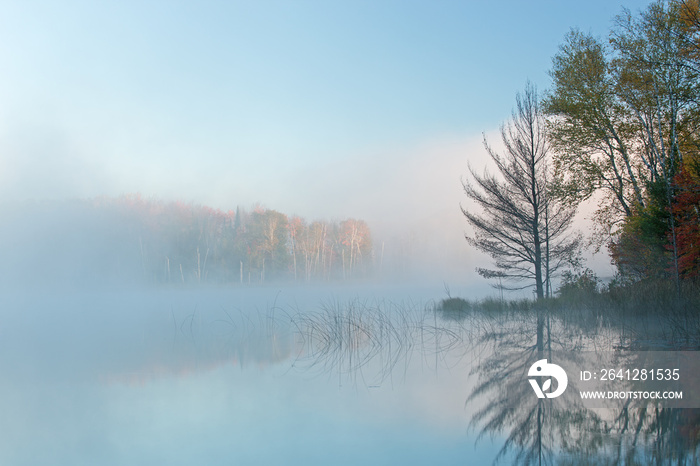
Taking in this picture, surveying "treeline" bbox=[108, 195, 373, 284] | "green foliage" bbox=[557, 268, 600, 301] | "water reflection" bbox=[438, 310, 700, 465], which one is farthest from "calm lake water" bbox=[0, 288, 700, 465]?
"treeline" bbox=[108, 195, 373, 284]

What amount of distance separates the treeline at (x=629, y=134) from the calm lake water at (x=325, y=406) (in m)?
4.32

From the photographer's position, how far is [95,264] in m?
66.6

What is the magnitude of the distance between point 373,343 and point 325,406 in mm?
5085

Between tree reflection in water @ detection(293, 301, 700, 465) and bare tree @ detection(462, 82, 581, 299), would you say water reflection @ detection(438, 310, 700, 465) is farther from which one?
bare tree @ detection(462, 82, 581, 299)

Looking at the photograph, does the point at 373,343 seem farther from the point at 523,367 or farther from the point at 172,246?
the point at 172,246

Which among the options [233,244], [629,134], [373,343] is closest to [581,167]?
[629,134]

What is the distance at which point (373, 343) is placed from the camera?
11.3 meters

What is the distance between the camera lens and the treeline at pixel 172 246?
65.5 m

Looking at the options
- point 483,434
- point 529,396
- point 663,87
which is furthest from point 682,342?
point 663,87

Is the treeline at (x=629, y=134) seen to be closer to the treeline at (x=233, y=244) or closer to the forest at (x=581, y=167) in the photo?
the forest at (x=581, y=167)

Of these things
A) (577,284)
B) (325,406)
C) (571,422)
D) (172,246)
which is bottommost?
(325,406)

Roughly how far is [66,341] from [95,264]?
59078 mm

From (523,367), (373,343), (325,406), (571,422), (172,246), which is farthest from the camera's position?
(172,246)

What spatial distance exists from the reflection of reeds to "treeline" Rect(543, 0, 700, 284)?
6.75 meters
